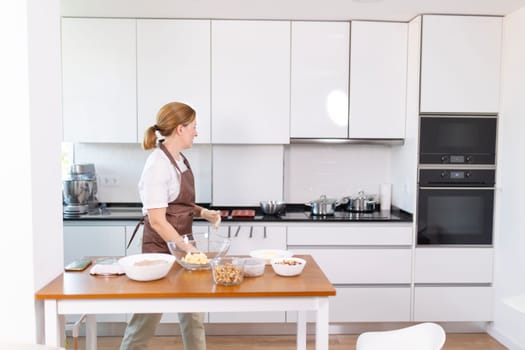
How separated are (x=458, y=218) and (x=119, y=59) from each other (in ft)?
9.30

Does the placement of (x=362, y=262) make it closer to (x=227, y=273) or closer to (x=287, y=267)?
(x=287, y=267)

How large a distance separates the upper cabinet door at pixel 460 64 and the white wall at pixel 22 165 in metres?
2.57

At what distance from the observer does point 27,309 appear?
1.68 m

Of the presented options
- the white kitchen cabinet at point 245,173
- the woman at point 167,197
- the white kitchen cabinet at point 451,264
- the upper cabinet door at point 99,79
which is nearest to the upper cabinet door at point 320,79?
the white kitchen cabinet at point 245,173

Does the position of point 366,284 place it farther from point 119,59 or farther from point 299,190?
point 119,59

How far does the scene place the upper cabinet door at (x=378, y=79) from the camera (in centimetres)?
342

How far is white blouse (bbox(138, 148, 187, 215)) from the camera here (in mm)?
2121

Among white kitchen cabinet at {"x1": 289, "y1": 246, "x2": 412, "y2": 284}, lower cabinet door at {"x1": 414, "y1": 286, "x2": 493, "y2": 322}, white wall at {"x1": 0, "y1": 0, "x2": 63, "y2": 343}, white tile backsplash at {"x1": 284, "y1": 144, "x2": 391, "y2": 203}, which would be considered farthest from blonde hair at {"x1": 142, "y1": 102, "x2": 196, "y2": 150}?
lower cabinet door at {"x1": 414, "y1": 286, "x2": 493, "y2": 322}

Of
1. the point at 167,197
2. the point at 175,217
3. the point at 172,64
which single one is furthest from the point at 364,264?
the point at 172,64

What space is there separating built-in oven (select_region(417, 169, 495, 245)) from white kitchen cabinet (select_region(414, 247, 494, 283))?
0.07 m

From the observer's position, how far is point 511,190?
3.11 meters

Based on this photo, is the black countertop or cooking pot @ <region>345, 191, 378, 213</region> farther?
cooking pot @ <region>345, 191, 378, 213</region>

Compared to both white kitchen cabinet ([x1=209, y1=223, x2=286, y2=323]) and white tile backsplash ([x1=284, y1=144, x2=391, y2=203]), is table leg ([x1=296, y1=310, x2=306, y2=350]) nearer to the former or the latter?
white kitchen cabinet ([x1=209, y1=223, x2=286, y2=323])

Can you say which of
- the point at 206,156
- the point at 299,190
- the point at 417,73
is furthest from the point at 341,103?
the point at 206,156
